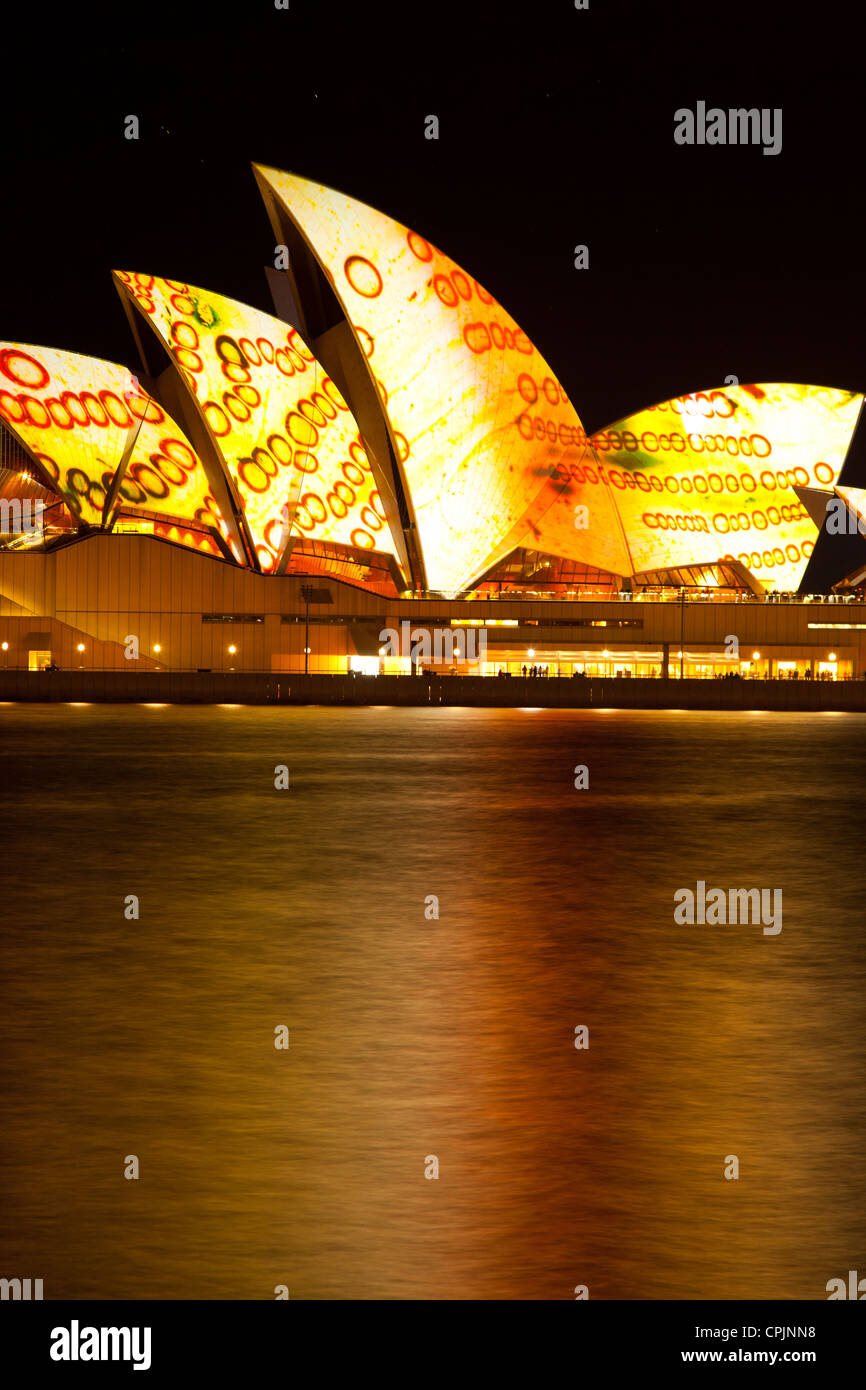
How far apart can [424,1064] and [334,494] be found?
180 feet

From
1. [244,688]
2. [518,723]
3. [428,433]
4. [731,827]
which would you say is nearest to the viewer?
[731,827]

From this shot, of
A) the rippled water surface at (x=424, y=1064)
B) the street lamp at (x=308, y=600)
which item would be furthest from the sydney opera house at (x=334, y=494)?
the rippled water surface at (x=424, y=1064)

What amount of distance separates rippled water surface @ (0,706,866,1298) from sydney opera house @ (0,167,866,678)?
131ft

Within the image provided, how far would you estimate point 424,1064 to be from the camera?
7.59m

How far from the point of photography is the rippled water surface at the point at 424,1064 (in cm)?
536

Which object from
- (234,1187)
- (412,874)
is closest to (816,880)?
(412,874)

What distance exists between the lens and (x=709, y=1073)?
7562 millimetres

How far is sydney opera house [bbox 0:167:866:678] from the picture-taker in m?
57.2

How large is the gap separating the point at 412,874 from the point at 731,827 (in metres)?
6.19

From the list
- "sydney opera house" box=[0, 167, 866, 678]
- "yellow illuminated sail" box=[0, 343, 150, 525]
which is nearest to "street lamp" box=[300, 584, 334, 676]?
"sydney opera house" box=[0, 167, 866, 678]

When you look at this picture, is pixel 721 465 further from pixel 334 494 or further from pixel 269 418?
pixel 269 418

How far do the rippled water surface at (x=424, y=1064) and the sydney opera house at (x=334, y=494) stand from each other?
40.0m

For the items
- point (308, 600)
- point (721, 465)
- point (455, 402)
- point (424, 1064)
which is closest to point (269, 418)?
point (308, 600)

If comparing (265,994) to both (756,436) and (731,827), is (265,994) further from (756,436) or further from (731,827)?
(756,436)
